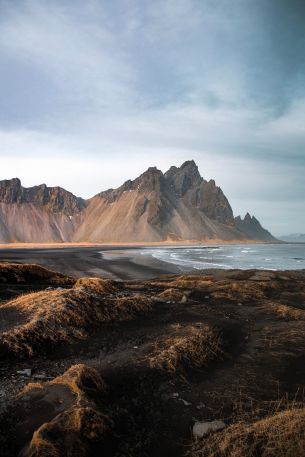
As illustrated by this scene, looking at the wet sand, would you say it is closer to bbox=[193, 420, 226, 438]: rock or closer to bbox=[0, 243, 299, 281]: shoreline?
bbox=[0, 243, 299, 281]: shoreline

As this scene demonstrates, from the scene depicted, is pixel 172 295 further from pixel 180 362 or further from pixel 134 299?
pixel 180 362

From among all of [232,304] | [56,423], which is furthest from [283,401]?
[232,304]

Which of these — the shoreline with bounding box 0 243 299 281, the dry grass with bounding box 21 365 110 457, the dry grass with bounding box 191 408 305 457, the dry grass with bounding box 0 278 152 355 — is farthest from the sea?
the dry grass with bounding box 191 408 305 457

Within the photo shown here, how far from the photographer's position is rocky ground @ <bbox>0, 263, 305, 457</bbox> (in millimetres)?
→ 5660

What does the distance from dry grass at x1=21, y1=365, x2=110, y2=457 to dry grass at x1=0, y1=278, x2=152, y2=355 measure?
2.71 meters

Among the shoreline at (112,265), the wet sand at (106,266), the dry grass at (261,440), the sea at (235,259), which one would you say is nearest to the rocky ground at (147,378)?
the dry grass at (261,440)

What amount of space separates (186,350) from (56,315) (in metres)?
4.91

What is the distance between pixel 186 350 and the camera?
9.90m

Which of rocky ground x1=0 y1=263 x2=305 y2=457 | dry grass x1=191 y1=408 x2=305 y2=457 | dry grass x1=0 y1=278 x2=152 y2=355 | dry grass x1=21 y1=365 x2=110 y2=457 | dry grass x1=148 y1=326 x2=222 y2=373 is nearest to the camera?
dry grass x1=191 y1=408 x2=305 y2=457

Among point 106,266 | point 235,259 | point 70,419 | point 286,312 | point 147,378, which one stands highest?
point 70,419

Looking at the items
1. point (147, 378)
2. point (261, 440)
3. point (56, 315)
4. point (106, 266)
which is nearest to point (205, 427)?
point (261, 440)

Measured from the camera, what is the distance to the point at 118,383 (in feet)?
26.3

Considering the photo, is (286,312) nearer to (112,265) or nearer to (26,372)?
(26,372)

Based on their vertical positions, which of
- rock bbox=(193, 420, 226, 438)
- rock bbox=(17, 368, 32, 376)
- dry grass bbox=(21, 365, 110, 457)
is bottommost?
rock bbox=(17, 368, 32, 376)
